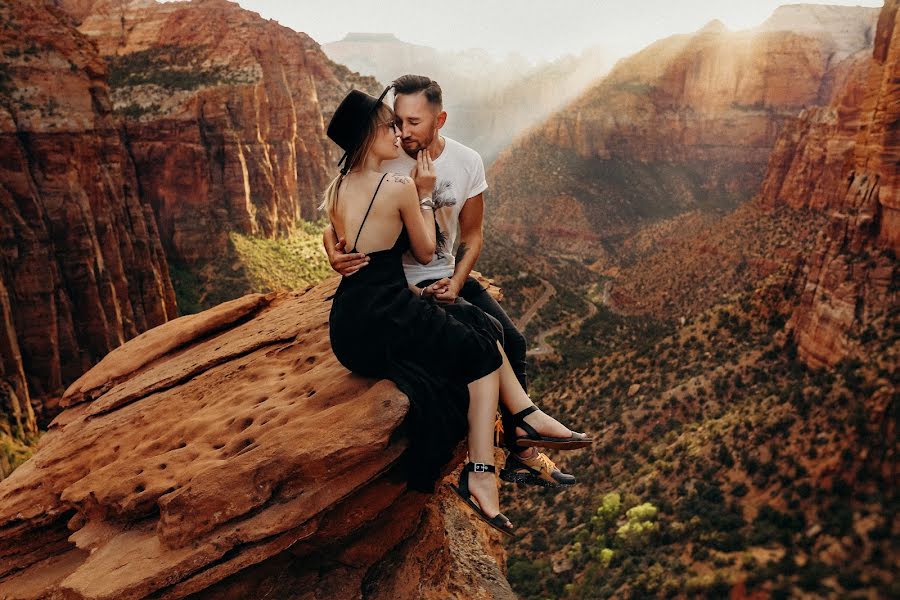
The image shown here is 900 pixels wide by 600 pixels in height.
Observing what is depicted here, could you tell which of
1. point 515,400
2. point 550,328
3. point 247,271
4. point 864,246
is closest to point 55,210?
point 247,271

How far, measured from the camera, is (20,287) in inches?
851

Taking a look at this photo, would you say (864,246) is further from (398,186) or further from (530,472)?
(398,186)

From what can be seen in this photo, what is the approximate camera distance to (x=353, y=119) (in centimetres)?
493

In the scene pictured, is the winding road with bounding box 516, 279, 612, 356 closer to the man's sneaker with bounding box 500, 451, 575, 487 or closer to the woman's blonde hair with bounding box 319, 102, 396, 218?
the man's sneaker with bounding box 500, 451, 575, 487

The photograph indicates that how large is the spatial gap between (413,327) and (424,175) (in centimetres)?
146

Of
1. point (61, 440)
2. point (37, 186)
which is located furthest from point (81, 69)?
point (61, 440)

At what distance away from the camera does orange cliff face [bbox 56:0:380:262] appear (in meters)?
38.5

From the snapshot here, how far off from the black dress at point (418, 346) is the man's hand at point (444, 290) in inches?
6.4

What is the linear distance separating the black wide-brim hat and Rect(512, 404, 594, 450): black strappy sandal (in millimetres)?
2913

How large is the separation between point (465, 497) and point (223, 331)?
7.08 m

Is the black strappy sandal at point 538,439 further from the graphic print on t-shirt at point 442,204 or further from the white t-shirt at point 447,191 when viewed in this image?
the graphic print on t-shirt at point 442,204

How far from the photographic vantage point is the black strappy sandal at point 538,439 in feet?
17.5

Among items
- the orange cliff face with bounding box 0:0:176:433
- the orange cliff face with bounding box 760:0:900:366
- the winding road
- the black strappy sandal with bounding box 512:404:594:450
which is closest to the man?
the black strappy sandal with bounding box 512:404:594:450

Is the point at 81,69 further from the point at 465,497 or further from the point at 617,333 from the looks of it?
the point at 617,333
